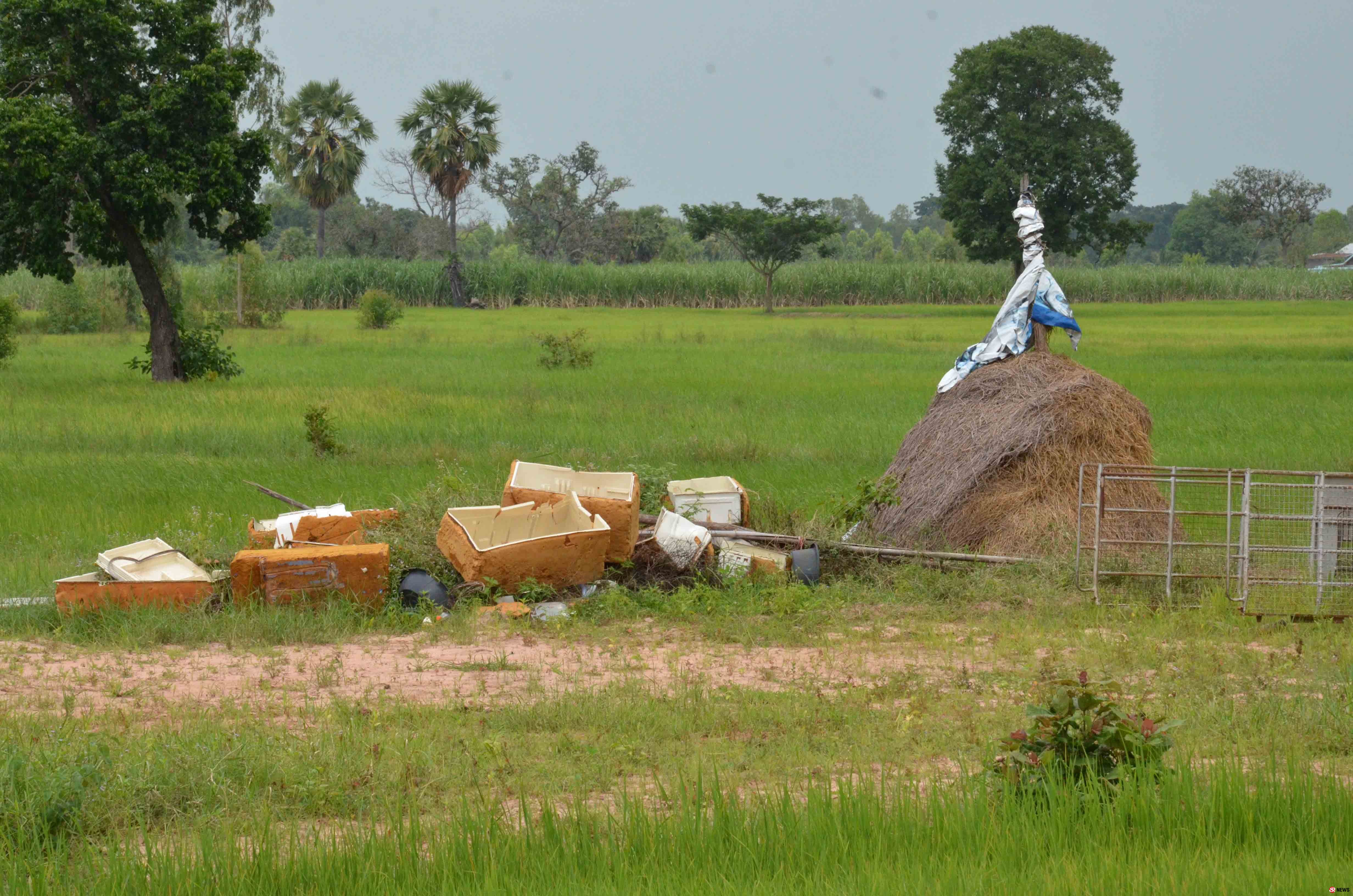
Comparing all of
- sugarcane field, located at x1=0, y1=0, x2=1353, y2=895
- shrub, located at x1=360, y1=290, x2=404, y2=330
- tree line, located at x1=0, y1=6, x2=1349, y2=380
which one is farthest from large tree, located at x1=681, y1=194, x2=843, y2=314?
sugarcane field, located at x1=0, y1=0, x2=1353, y2=895

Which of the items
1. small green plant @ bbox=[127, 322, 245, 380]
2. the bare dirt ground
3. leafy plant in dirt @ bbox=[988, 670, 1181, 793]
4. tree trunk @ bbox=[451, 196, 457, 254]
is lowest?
the bare dirt ground

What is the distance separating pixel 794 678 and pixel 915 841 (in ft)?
8.43

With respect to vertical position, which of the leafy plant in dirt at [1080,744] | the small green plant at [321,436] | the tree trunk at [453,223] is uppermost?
the tree trunk at [453,223]

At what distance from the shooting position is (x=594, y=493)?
9875 millimetres

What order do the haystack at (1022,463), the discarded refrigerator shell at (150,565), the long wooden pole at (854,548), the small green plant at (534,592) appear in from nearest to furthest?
the discarded refrigerator shell at (150,565) < the small green plant at (534,592) < the long wooden pole at (854,548) < the haystack at (1022,463)

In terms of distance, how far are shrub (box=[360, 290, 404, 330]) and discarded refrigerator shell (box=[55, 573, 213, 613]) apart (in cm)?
3145

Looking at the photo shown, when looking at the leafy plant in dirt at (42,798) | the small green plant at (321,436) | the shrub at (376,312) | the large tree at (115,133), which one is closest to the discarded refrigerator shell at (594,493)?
the leafy plant in dirt at (42,798)

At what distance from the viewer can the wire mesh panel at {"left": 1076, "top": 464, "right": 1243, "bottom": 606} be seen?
332 inches

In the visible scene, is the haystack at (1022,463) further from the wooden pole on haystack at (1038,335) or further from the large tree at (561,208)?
the large tree at (561,208)

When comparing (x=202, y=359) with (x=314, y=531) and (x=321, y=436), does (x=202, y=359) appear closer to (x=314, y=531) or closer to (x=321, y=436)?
(x=321, y=436)

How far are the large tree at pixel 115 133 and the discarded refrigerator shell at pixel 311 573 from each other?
14.1 m

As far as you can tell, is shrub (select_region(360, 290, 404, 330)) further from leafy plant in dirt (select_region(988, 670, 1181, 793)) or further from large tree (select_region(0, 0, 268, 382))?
leafy plant in dirt (select_region(988, 670, 1181, 793))

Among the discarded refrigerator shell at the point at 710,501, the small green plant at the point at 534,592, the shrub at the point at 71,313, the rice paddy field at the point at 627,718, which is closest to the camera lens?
the rice paddy field at the point at 627,718

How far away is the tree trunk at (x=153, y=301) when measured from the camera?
2214 centimetres
